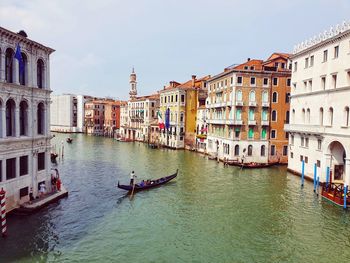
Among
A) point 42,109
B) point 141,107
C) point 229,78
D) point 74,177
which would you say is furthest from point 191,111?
point 42,109

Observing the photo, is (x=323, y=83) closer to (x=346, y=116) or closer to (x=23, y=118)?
(x=346, y=116)

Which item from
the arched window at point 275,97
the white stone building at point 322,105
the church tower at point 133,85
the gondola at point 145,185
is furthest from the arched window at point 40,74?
the church tower at point 133,85

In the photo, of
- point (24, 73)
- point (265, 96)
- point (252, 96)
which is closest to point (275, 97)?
point (265, 96)

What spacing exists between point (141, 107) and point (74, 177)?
43.1 meters

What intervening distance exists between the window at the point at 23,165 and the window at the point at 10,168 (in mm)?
599

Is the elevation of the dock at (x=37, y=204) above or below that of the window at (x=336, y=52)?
below

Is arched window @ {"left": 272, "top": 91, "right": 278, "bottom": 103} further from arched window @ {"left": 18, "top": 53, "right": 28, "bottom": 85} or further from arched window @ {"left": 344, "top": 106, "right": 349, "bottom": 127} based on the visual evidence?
arched window @ {"left": 18, "top": 53, "right": 28, "bottom": 85}

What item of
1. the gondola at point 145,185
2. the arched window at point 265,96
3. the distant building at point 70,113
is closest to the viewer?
the gondola at point 145,185

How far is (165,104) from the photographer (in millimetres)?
58750

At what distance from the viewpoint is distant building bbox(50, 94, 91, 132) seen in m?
102

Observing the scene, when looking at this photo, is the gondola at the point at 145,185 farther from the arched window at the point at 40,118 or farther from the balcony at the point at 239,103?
the balcony at the point at 239,103

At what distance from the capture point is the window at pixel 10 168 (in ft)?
51.8

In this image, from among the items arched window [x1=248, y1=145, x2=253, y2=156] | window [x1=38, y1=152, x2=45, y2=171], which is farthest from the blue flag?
arched window [x1=248, y1=145, x2=253, y2=156]

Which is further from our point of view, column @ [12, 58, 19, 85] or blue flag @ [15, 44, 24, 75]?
column @ [12, 58, 19, 85]
